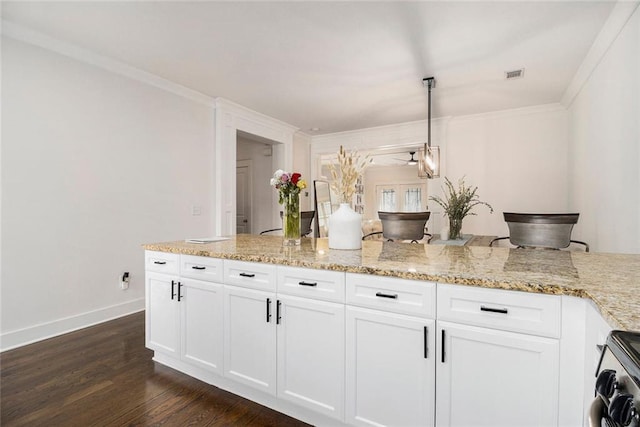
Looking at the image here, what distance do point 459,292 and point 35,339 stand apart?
339 cm

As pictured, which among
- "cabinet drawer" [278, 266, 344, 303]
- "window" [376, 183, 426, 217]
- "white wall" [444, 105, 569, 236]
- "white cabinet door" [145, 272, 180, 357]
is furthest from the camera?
"window" [376, 183, 426, 217]

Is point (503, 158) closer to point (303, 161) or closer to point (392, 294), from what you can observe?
point (303, 161)

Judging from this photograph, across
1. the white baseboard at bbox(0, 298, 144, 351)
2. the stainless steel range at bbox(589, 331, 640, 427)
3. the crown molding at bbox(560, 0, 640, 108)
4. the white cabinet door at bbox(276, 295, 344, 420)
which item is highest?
the crown molding at bbox(560, 0, 640, 108)

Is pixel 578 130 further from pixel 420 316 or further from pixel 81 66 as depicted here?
pixel 81 66

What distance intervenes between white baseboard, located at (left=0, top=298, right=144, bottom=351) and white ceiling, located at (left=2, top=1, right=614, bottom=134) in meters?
2.50

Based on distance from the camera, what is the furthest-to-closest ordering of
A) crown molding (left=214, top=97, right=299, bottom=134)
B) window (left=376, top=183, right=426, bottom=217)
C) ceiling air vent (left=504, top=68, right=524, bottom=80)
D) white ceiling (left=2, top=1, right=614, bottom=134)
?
1. window (left=376, top=183, right=426, bottom=217)
2. crown molding (left=214, top=97, right=299, bottom=134)
3. ceiling air vent (left=504, top=68, right=524, bottom=80)
4. white ceiling (left=2, top=1, right=614, bottom=134)

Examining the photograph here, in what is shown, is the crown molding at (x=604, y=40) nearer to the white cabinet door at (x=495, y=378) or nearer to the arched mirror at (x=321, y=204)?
the white cabinet door at (x=495, y=378)

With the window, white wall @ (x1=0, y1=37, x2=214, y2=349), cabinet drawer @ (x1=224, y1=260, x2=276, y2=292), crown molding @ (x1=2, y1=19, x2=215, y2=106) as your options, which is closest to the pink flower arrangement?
cabinet drawer @ (x1=224, y1=260, x2=276, y2=292)

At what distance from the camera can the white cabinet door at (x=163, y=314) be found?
2127 mm

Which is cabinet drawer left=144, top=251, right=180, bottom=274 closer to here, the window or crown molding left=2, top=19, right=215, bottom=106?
crown molding left=2, top=19, right=215, bottom=106

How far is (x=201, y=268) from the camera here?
6.57 ft

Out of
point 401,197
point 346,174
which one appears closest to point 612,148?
point 346,174

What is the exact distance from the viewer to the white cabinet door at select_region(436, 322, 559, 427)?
3.72ft

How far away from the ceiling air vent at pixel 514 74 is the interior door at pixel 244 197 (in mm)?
4377
